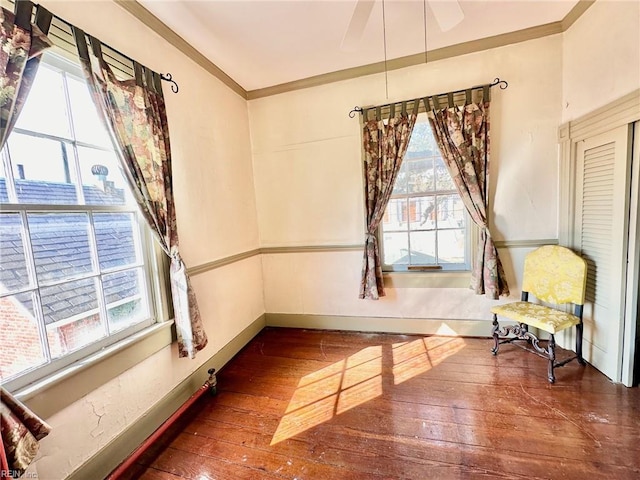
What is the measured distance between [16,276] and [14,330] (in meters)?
0.23

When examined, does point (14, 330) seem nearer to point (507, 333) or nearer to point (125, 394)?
point (125, 394)

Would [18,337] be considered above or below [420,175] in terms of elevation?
Result: below

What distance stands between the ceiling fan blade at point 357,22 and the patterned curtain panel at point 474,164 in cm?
134

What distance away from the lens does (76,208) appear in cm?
144

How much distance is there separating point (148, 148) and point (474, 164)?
2.58m

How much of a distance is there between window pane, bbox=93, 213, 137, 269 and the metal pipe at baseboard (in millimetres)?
1045

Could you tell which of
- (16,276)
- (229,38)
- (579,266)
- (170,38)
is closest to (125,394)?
(16,276)

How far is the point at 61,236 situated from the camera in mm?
1373

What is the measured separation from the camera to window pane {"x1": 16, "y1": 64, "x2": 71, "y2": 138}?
128cm

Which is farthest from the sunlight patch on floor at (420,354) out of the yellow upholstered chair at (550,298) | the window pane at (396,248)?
the window pane at (396,248)

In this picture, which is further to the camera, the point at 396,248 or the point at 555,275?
the point at 396,248

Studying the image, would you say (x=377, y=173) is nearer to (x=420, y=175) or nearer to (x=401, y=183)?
(x=401, y=183)

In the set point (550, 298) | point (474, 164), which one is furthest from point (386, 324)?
point (474, 164)

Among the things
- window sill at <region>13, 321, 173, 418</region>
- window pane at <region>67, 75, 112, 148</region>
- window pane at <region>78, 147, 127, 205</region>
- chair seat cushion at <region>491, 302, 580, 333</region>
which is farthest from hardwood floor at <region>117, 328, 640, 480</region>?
window pane at <region>67, 75, 112, 148</region>
